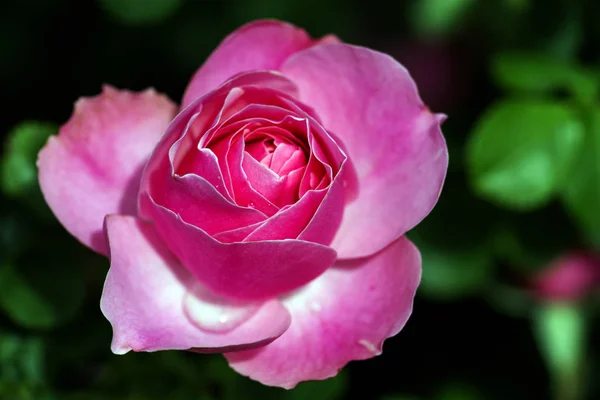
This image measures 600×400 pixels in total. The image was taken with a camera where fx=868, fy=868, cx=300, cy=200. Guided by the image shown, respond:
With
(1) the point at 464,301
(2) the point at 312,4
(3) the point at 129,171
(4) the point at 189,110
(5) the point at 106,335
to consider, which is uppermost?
(4) the point at 189,110

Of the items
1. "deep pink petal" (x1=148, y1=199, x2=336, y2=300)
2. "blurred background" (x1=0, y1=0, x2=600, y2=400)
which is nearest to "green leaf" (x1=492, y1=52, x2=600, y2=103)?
"blurred background" (x1=0, y1=0, x2=600, y2=400)

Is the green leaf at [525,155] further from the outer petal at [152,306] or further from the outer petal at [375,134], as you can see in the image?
the outer petal at [152,306]

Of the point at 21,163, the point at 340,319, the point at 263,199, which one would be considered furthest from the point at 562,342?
the point at 21,163

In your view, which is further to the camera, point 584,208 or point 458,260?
point 458,260

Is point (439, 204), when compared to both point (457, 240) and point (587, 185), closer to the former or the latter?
point (457, 240)

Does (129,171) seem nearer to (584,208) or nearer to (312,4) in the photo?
(584,208)

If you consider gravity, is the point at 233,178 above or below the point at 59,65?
above

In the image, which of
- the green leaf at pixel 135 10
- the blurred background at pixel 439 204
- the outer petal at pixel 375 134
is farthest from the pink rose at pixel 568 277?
the green leaf at pixel 135 10

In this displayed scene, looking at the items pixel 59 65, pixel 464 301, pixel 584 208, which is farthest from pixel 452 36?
pixel 59 65
